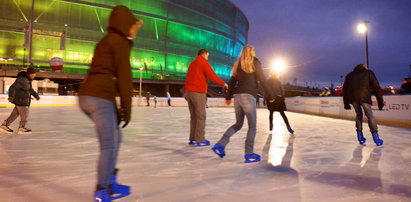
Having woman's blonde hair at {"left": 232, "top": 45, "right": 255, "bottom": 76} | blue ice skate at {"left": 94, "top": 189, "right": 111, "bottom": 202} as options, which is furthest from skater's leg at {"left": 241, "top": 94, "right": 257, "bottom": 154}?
blue ice skate at {"left": 94, "top": 189, "right": 111, "bottom": 202}

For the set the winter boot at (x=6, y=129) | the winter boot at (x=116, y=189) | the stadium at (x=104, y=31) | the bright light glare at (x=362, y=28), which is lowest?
the winter boot at (x=116, y=189)

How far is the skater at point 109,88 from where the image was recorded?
220 cm

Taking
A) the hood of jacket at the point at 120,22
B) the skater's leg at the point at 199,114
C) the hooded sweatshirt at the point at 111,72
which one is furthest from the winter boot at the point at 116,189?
the skater's leg at the point at 199,114

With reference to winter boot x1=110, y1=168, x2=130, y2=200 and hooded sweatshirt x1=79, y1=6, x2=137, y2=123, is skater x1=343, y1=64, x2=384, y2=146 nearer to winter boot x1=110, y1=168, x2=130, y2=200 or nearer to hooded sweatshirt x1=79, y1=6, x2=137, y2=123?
winter boot x1=110, y1=168, x2=130, y2=200

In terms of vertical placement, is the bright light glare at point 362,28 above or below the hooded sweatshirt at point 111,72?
above

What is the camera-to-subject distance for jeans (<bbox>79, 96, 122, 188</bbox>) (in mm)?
2213

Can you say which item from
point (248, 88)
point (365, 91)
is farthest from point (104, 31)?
point (248, 88)

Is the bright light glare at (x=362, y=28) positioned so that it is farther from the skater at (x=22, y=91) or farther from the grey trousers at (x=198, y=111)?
the skater at (x=22, y=91)

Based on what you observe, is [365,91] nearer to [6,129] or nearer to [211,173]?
[211,173]

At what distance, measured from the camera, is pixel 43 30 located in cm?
4141

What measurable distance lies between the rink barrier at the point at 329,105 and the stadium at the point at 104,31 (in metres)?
12.3

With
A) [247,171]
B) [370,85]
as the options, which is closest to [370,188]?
[247,171]

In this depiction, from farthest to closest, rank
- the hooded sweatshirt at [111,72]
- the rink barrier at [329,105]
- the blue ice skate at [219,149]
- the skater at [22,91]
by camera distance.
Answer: the rink barrier at [329,105], the skater at [22,91], the blue ice skate at [219,149], the hooded sweatshirt at [111,72]

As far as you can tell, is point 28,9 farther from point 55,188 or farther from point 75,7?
point 55,188
